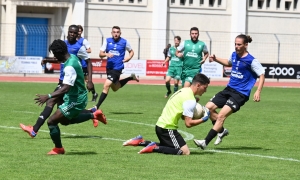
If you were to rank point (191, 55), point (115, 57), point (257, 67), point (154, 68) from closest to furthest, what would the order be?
point (257, 67) → point (115, 57) → point (191, 55) → point (154, 68)

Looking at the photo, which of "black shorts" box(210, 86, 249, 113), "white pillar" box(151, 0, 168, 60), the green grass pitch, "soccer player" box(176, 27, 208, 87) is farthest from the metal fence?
"black shorts" box(210, 86, 249, 113)

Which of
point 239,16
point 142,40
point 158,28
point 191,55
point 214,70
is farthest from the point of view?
point 239,16

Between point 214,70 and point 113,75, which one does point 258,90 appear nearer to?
point 113,75

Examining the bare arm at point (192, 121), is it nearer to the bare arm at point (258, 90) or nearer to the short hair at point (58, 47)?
the bare arm at point (258, 90)

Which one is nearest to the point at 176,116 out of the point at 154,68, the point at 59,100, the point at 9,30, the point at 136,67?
the point at 59,100

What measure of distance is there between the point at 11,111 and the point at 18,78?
21.7 m

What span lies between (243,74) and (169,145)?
7.30 ft

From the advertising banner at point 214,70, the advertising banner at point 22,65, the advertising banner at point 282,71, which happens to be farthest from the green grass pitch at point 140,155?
the advertising banner at point 282,71

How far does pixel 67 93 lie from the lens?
1193 centimetres

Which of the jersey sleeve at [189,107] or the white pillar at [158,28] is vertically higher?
the white pillar at [158,28]

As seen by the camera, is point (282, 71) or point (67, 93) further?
point (282, 71)

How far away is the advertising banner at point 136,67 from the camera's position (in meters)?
43.0

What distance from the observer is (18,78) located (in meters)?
41.2

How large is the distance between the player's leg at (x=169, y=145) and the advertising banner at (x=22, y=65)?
30560mm
